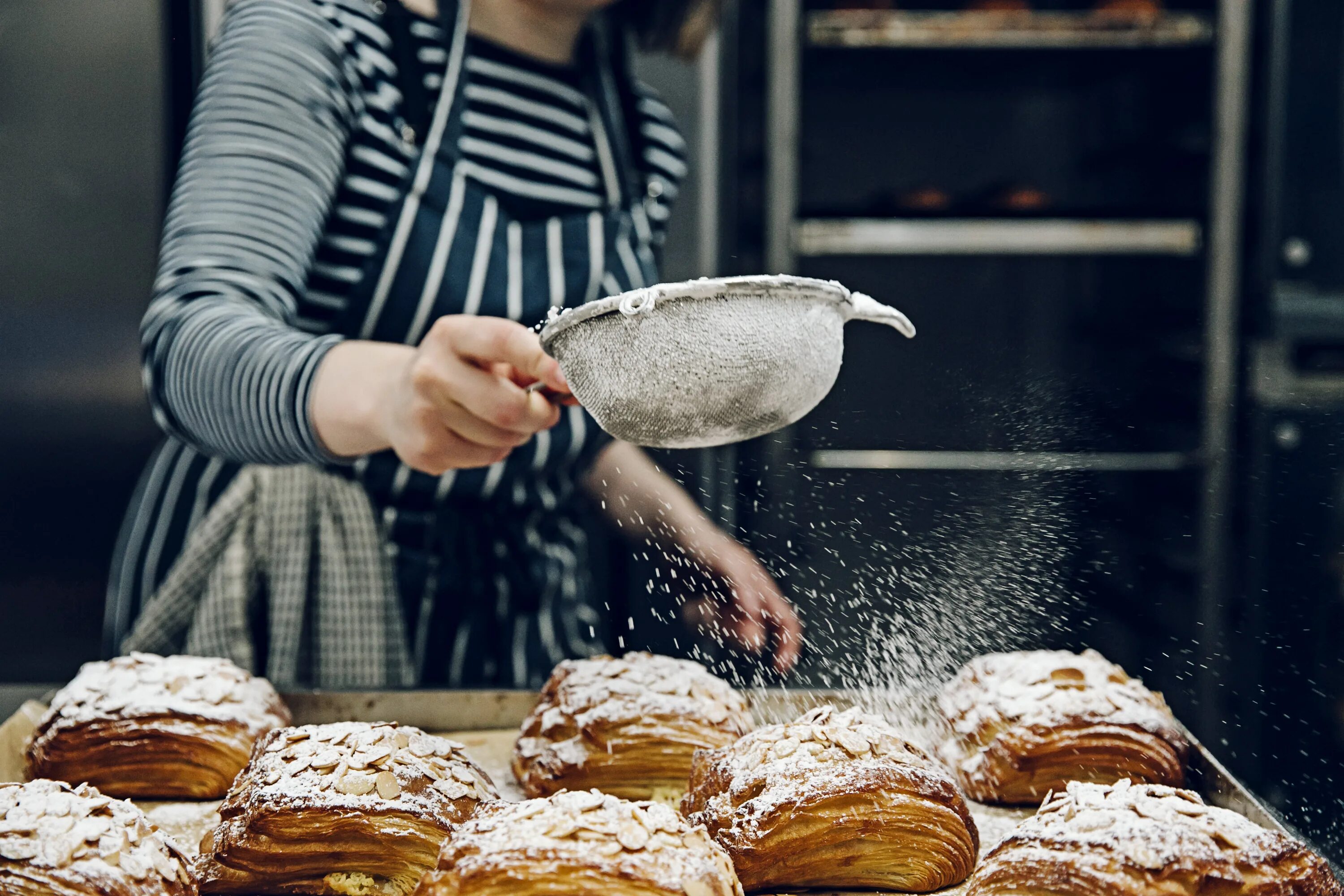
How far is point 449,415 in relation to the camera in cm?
135

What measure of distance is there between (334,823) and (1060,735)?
0.82 m

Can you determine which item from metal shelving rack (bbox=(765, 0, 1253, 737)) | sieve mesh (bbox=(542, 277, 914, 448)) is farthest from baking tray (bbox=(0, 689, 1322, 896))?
metal shelving rack (bbox=(765, 0, 1253, 737))

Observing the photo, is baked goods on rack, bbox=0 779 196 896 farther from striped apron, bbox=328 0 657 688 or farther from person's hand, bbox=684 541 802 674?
person's hand, bbox=684 541 802 674

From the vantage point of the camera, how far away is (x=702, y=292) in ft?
3.44

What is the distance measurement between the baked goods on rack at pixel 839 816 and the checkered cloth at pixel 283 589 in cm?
82

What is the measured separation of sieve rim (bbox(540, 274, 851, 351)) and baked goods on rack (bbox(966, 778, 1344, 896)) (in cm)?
51

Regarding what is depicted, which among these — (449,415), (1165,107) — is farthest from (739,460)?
(449,415)

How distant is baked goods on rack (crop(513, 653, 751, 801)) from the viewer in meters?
1.40

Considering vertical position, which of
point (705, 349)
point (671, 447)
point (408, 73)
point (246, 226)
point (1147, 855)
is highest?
point (408, 73)

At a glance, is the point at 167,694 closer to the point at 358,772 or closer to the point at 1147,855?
the point at 358,772

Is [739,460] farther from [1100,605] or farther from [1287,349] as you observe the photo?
[1287,349]

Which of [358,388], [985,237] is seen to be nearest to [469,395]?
[358,388]

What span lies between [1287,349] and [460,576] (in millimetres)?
1968

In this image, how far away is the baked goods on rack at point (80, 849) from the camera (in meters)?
0.98
